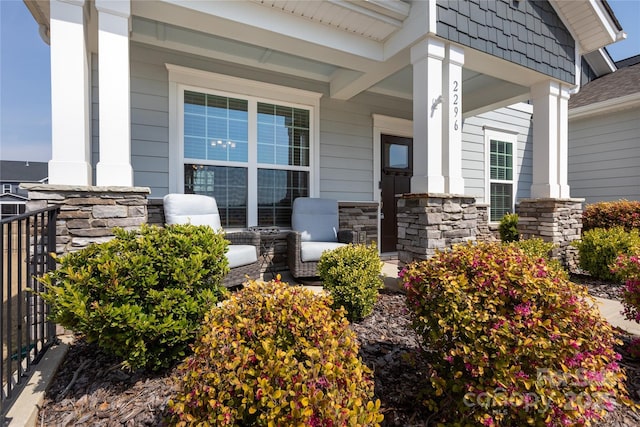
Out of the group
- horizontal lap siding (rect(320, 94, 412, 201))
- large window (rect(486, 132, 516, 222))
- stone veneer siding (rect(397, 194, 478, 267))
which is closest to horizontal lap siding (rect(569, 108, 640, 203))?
large window (rect(486, 132, 516, 222))

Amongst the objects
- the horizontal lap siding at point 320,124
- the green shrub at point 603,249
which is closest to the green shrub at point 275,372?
the horizontal lap siding at point 320,124

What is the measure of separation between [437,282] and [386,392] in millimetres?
712

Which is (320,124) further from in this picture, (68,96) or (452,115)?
(68,96)

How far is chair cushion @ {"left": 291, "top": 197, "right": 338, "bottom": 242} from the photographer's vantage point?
445 cm

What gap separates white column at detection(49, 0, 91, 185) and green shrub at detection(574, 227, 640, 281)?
19.8 ft

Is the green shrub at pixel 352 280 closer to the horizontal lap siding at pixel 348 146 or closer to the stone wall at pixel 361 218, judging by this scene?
the stone wall at pixel 361 218

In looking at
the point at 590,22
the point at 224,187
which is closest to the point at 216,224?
the point at 224,187

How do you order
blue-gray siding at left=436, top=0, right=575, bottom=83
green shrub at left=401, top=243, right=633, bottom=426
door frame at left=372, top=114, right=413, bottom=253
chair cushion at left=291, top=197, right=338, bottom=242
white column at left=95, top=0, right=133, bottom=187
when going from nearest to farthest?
green shrub at left=401, top=243, right=633, bottom=426, white column at left=95, top=0, right=133, bottom=187, blue-gray siding at left=436, top=0, right=575, bottom=83, chair cushion at left=291, top=197, right=338, bottom=242, door frame at left=372, top=114, right=413, bottom=253

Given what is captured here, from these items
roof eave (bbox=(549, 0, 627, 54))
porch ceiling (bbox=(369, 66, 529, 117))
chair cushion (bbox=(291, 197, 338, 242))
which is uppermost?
roof eave (bbox=(549, 0, 627, 54))

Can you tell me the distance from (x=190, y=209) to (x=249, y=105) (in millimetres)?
1838

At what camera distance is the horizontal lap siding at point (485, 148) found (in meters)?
A: 6.42

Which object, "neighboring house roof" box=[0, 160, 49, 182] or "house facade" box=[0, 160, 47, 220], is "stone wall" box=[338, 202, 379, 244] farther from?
"neighboring house roof" box=[0, 160, 49, 182]

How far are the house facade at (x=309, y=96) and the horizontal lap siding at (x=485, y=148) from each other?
86cm

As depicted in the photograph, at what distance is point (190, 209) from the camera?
12.1ft
